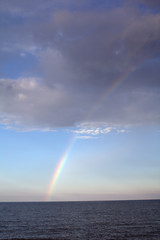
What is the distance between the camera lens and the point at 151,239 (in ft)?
122

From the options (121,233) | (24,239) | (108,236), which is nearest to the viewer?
(24,239)

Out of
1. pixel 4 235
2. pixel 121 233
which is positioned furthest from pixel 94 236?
pixel 4 235

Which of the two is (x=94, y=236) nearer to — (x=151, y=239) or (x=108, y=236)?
(x=108, y=236)

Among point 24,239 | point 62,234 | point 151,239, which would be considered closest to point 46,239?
point 24,239

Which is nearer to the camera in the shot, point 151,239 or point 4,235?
point 151,239

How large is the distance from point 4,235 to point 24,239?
7.89 m

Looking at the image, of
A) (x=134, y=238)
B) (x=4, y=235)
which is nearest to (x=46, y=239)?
(x=4, y=235)

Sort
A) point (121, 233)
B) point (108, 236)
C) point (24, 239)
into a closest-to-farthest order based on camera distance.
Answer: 1. point (24, 239)
2. point (108, 236)
3. point (121, 233)

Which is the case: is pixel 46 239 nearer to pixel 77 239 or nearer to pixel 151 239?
pixel 77 239

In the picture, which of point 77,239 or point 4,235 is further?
point 4,235

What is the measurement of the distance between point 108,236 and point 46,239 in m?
10.3

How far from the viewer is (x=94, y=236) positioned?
40250mm

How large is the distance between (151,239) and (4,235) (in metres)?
24.1

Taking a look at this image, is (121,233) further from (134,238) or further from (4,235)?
(4,235)
